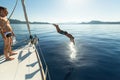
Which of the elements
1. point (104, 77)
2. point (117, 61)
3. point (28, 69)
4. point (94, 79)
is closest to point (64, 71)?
point (94, 79)

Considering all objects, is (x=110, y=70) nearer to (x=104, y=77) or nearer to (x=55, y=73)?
(x=104, y=77)

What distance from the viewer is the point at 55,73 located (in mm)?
6277

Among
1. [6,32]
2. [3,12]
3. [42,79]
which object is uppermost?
[3,12]

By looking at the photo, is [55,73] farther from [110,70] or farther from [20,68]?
[110,70]

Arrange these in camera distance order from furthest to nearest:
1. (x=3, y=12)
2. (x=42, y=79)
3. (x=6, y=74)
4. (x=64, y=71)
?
(x=64, y=71)
(x=3, y=12)
(x=6, y=74)
(x=42, y=79)

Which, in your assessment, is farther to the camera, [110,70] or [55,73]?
[110,70]

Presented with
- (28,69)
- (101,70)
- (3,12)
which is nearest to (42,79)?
(28,69)

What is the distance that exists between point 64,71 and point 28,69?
2.58 metres

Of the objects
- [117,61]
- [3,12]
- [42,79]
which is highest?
[3,12]

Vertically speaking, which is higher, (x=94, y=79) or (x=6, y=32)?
(x=6, y=32)

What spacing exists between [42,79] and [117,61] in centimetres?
650

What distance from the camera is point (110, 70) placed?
6770mm

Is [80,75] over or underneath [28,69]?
underneath

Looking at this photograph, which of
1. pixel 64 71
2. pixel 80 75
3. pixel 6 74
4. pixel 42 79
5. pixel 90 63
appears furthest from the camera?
pixel 90 63
